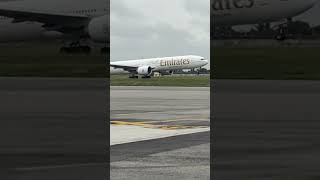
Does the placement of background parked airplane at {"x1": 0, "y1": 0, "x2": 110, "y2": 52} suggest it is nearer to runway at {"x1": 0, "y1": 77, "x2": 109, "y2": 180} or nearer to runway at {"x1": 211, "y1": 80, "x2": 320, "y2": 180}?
runway at {"x1": 0, "y1": 77, "x2": 109, "y2": 180}

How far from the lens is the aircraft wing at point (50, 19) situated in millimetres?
35625

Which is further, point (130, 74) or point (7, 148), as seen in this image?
point (130, 74)

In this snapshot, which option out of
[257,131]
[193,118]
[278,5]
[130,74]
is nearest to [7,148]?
[257,131]

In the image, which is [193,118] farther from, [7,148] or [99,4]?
[99,4]

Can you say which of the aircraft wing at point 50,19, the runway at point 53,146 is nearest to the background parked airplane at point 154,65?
the aircraft wing at point 50,19

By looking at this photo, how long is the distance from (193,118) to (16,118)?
4623mm

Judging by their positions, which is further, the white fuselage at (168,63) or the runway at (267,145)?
the white fuselage at (168,63)

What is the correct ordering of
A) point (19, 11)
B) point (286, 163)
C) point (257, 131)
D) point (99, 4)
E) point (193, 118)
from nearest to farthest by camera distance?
point (99, 4)
point (286, 163)
point (257, 131)
point (193, 118)
point (19, 11)

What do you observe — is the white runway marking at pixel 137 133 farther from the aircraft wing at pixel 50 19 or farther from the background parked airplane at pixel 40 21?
the background parked airplane at pixel 40 21

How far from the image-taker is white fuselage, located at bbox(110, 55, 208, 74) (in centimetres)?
7894

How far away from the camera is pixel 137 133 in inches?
442

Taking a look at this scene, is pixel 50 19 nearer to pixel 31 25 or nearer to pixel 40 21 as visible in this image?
pixel 40 21

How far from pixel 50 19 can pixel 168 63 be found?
43.0 meters

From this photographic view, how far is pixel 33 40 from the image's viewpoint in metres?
38.1
